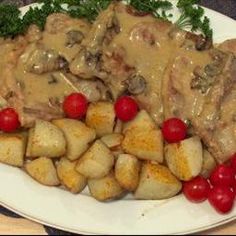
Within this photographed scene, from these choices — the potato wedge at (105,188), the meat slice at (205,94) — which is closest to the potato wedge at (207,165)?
the meat slice at (205,94)

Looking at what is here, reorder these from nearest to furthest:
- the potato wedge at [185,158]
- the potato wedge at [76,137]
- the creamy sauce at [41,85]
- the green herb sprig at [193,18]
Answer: the potato wedge at [185,158]
the potato wedge at [76,137]
the creamy sauce at [41,85]
the green herb sprig at [193,18]

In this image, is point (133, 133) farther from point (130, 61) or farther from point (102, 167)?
point (130, 61)

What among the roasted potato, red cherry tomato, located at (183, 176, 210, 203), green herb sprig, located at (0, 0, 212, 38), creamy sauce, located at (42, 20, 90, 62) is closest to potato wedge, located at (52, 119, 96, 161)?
the roasted potato

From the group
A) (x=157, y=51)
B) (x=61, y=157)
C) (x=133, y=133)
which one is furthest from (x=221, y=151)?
(x=61, y=157)

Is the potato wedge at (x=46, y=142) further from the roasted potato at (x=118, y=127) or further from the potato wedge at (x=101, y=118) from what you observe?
the roasted potato at (x=118, y=127)

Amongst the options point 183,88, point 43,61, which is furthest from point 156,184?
point 43,61

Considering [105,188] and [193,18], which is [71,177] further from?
[193,18]

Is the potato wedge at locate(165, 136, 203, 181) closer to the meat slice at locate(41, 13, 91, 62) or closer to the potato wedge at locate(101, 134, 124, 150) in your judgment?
the potato wedge at locate(101, 134, 124, 150)

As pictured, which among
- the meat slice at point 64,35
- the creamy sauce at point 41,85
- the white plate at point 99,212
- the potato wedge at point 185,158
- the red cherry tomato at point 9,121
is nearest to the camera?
the white plate at point 99,212
